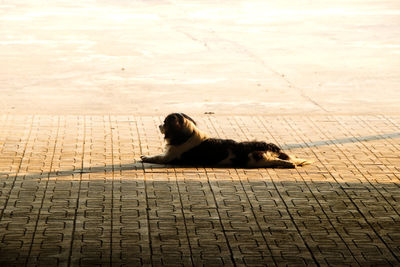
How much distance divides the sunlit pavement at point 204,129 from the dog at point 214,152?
15 centimetres

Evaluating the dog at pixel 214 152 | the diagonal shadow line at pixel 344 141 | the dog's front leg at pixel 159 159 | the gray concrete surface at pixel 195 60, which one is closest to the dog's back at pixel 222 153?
the dog at pixel 214 152

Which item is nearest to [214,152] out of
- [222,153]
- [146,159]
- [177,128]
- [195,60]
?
[222,153]

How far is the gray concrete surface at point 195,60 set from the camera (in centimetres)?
1683

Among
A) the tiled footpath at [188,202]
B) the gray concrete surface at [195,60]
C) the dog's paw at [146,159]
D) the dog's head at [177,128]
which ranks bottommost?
the tiled footpath at [188,202]

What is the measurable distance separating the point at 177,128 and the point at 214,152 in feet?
2.10

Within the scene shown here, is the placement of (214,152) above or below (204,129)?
below

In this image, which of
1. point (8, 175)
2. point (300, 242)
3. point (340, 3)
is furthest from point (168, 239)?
point (340, 3)

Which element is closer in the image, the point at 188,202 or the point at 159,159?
the point at 188,202

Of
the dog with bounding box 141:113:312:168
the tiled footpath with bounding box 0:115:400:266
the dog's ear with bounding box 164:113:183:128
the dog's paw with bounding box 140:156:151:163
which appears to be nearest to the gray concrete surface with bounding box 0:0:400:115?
the tiled footpath with bounding box 0:115:400:266

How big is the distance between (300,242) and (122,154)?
4396 millimetres

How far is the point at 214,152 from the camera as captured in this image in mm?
11375

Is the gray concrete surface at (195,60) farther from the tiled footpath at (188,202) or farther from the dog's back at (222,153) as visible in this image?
→ the dog's back at (222,153)

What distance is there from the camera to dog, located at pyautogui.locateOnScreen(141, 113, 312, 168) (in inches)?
446

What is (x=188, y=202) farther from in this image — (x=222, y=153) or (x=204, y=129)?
(x=204, y=129)
